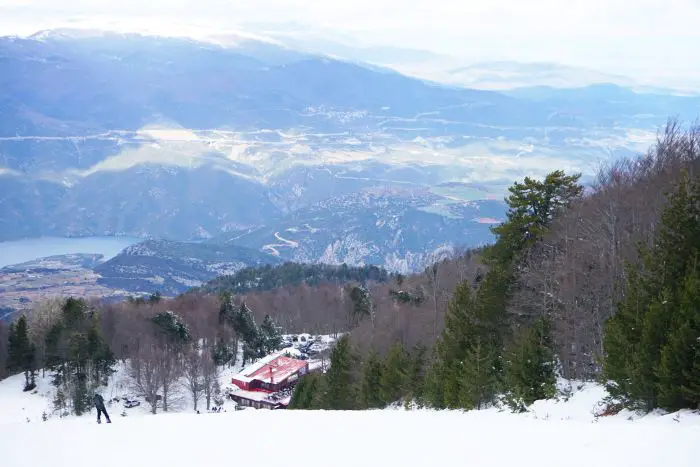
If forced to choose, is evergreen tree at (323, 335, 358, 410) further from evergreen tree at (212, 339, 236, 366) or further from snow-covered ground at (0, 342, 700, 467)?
evergreen tree at (212, 339, 236, 366)

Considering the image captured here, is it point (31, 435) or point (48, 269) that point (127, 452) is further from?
point (48, 269)

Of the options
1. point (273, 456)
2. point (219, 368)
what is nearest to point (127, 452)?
point (273, 456)

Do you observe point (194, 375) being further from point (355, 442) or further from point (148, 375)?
point (355, 442)

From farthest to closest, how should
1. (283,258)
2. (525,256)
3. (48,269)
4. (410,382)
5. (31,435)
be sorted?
(283,258) → (48,269) → (525,256) → (410,382) → (31,435)

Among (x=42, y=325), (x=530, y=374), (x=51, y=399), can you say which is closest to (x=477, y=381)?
(x=530, y=374)

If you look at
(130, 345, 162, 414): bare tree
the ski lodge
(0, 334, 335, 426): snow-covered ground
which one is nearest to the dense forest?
(130, 345, 162, 414): bare tree

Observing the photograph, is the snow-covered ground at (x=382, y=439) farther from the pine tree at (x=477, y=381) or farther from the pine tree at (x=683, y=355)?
the pine tree at (x=477, y=381)

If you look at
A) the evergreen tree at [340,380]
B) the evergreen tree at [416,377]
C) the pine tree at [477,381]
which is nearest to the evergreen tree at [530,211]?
the evergreen tree at [416,377]
